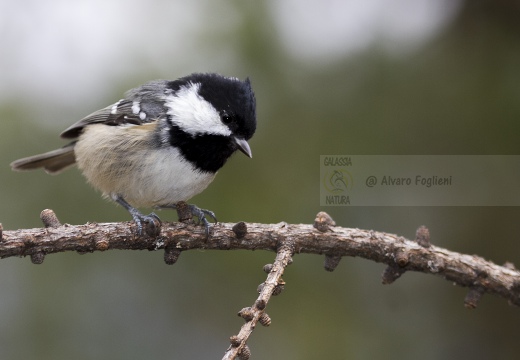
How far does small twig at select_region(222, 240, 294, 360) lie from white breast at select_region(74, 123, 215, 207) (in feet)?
2.95

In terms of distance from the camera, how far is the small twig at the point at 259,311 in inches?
64.7

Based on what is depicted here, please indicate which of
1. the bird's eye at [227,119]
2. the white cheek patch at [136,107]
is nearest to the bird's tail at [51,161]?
the white cheek patch at [136,107]

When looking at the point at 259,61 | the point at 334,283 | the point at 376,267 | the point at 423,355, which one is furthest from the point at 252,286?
the point at 259,61

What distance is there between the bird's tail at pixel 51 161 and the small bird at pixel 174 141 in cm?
42

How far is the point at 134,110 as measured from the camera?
3283 mm

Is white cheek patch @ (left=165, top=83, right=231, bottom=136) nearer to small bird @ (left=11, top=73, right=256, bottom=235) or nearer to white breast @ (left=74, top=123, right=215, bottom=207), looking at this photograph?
small bird @ (left=11, top=73, right=256, bottom=235)

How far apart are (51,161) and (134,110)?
75 centimetres

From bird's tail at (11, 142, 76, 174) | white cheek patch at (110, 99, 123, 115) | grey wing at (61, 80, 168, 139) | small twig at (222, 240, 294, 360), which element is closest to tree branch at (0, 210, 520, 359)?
small twig at (222, 240, 294, 360)

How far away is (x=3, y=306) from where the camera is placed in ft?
11.8

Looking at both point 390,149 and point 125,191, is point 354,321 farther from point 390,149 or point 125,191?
point 125,191

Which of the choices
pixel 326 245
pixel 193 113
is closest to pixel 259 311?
pixel 326 245

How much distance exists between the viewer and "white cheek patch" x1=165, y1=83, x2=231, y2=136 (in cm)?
301

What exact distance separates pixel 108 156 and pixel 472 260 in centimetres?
194

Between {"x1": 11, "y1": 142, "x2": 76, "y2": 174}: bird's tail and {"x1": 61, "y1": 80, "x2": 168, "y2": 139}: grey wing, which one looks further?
{"x1": 11, "y1": 142, "x2": 76, "y2": 174}: bird's tail
